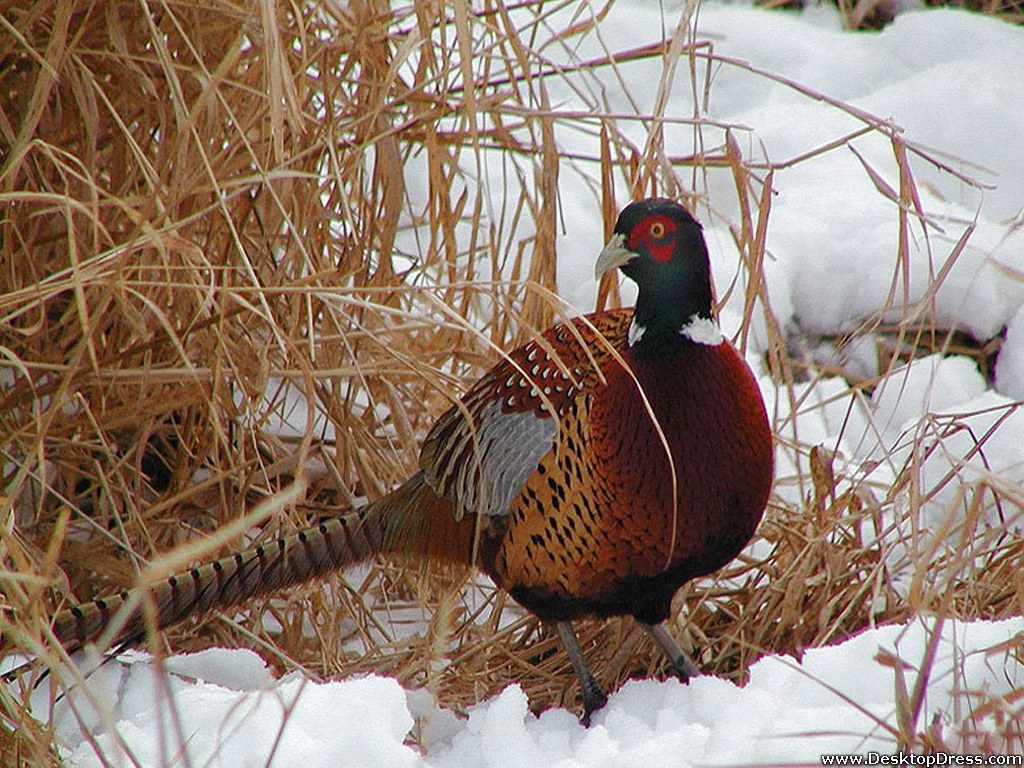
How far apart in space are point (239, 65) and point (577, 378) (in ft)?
2.94

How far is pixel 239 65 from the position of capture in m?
2.59

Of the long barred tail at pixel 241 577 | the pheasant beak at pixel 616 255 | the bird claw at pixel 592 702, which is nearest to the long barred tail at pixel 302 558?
the long barred tail at pixel 241 577

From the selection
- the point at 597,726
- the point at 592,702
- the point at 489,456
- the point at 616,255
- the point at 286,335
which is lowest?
the point at 592,702

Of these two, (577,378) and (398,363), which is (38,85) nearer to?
(398,363)

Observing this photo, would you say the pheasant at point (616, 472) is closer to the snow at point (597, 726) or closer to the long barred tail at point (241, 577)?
the long barred tail at point (241, 577)

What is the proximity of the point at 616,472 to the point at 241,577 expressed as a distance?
636 mm

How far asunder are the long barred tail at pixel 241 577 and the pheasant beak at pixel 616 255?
62cm

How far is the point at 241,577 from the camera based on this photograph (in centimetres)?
228

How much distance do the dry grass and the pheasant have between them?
11cm

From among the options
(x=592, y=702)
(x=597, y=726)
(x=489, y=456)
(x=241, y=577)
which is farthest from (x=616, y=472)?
(x=241, y=577)

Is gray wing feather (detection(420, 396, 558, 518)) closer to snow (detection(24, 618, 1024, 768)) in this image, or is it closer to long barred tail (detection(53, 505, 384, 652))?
long barred tail (detection(53, 505, 384, 652))

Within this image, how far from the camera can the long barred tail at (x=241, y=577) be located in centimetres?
199

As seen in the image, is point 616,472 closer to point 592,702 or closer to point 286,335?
point 592,702

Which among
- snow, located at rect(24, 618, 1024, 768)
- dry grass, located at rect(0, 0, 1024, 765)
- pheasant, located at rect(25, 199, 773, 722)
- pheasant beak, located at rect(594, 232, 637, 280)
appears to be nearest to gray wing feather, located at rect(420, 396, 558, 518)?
pheasant, located at rect(25, 199, 773, 722)
